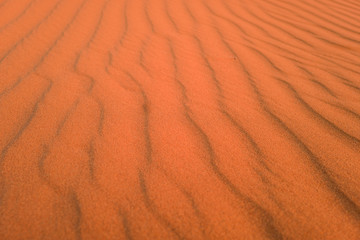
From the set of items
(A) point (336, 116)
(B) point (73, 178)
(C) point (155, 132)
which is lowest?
(B) point (73, 178)

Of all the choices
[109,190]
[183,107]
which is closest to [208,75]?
[183,107]

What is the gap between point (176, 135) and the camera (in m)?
1.39

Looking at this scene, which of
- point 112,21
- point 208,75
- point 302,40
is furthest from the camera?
point 112,21

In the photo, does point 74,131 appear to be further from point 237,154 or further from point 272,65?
point 272,65

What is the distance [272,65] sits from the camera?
6.88ft

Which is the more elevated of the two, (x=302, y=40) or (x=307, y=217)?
(x=302, y=40)

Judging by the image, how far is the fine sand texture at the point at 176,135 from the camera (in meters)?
1.02

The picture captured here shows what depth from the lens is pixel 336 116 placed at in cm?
152

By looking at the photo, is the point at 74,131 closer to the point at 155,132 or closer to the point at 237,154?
the point at 155,132

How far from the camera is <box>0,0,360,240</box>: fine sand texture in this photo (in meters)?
1.02

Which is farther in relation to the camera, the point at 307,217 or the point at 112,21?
the point at 112,21

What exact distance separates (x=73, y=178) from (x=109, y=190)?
16 centimetres

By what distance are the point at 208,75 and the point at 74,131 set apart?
954 millimetres

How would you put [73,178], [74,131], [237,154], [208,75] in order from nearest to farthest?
1. [73,178]
2. [237,154]
3. [74,131]
4. [208,75]
